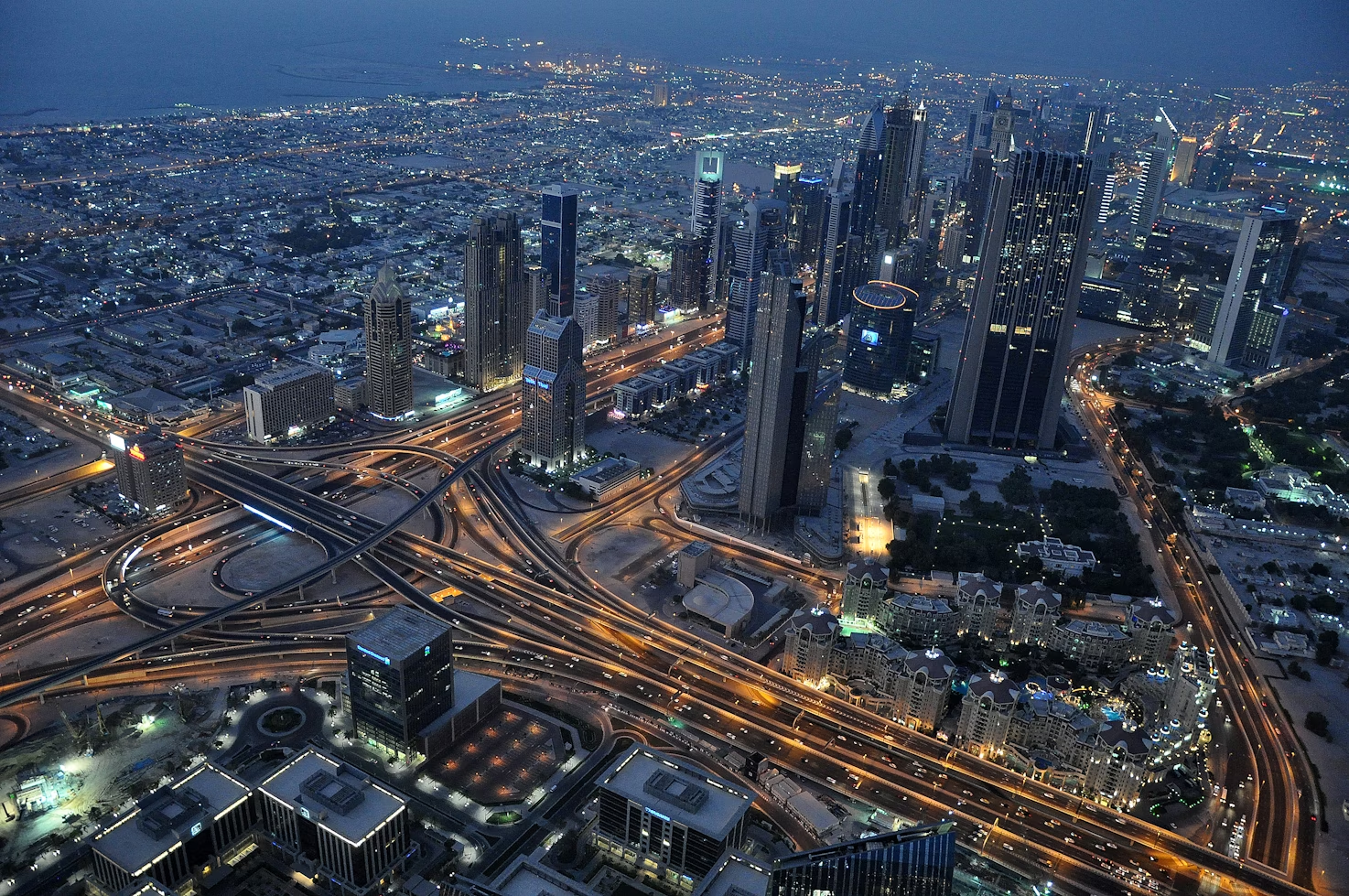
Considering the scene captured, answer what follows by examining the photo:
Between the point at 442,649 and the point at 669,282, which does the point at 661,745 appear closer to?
the point at 442,649

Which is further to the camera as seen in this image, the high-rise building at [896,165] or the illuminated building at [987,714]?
the high-rise building at [896,165]

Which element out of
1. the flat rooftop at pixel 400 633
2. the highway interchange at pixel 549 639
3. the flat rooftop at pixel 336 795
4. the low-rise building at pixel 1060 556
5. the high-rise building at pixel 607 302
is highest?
the high-rise building at pixel 607 302

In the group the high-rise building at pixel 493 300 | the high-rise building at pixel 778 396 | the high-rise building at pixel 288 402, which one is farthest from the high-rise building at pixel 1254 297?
the high-rise building at pixel 288 402

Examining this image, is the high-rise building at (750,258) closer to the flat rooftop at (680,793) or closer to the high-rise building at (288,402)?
the high-rise building at (288,402)

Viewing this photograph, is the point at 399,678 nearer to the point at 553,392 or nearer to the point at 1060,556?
the point at 553,392

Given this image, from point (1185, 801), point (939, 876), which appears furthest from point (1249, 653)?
point (939, 876)

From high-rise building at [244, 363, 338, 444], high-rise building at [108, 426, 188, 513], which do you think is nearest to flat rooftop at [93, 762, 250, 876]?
high-rise building at [108, 426, 188, 513]

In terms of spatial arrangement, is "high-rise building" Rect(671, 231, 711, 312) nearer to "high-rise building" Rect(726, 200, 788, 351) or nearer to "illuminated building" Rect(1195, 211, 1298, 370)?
"high-rise building" Rect(726, 200, 788, 351)
